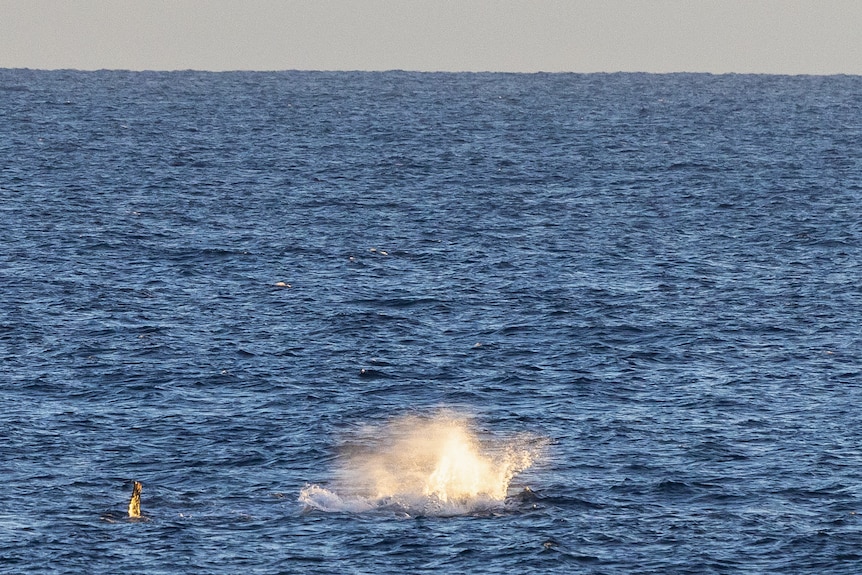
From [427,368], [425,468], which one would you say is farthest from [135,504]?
[427,368]

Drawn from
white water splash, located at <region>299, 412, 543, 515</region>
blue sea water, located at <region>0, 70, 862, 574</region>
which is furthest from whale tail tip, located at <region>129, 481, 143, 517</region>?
white water splash, located at <region>299, 412, 543, 515</region>

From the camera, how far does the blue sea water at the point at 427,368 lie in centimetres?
5375

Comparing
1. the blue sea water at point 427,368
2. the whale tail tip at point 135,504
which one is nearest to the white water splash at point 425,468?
the blue sea water at point 427,368

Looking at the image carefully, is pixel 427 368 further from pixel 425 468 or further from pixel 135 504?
pixel 135 504

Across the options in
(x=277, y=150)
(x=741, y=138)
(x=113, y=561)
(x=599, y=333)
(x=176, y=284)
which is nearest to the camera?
(x=113, y=561)

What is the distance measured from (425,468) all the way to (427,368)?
46.7ft

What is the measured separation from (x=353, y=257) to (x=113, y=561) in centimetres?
5432

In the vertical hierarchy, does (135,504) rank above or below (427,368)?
below

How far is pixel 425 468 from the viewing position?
63.0m

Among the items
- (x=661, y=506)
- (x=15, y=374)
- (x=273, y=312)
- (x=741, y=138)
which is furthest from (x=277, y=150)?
(x=661, y=506)

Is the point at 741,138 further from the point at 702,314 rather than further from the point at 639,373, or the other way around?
the point at 639,373

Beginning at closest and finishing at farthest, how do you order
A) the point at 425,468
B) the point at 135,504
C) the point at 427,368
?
the point at 135,504
the point at 425,468
the point at 427,368

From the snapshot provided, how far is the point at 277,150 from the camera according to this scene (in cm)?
17712

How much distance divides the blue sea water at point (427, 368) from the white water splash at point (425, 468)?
57 centimetres
